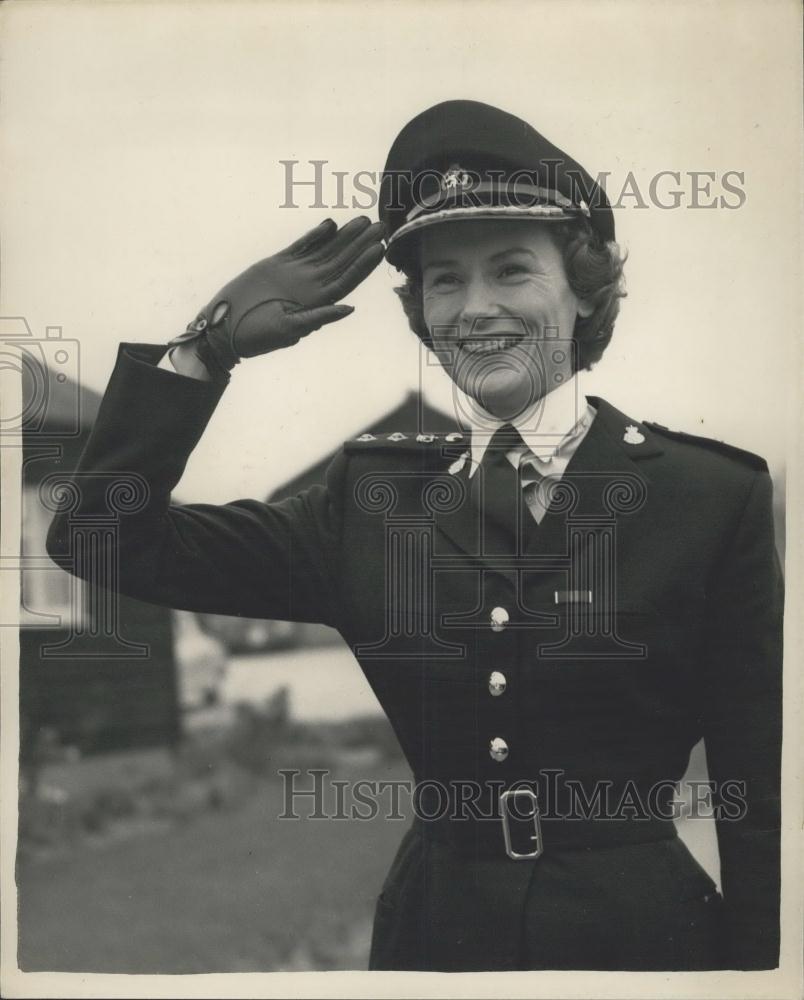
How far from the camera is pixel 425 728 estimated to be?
7.72ft

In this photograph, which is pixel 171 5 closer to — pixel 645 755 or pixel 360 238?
pixel 360 238

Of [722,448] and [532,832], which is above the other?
[722,448]

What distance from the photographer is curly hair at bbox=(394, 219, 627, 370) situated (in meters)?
2.32

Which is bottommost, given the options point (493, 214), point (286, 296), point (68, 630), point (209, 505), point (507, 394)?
point (68, 630)

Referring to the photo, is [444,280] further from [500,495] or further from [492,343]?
[500,495]

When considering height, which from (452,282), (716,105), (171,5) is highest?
(171,5)

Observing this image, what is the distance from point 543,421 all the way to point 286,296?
2.00ft

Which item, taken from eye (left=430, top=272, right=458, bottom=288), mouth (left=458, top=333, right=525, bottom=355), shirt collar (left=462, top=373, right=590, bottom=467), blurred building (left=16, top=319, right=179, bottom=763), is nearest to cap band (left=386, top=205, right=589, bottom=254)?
eye (left=430, top=272, right=458, bottom=288)

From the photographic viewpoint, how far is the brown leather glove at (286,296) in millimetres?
2355

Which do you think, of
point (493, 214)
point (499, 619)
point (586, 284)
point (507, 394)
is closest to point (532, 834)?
point (499, 619)

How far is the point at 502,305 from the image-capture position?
2293mm

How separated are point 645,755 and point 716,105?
1.48 metres

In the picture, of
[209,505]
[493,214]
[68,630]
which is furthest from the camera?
[68,630]

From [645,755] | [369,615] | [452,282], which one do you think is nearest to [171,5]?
[452,282]
